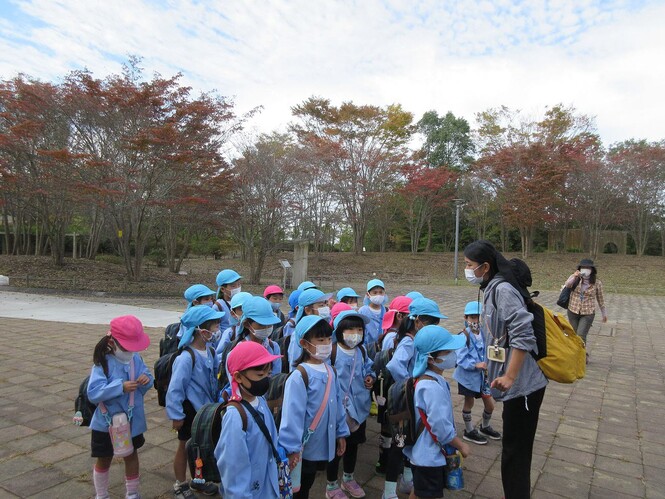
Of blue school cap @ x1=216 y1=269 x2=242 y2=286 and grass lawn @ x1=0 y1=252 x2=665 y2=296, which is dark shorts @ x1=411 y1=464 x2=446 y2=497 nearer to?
blue school cap @ x1=216 y1=269 x2=242 y2=286

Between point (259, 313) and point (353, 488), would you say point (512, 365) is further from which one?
point (259, 313)

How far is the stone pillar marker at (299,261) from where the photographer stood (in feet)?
55.7

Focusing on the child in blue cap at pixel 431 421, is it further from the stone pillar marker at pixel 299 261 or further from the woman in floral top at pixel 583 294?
the stone pillar marker at pixel 299 261

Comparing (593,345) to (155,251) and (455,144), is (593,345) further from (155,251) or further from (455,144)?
(455,144)

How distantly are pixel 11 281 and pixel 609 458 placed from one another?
1840 centimetres

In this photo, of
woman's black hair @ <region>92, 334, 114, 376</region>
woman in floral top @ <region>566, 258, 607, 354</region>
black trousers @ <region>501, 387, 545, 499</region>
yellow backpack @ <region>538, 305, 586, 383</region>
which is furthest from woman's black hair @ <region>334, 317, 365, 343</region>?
woman in floral top @ <region>566, 258, 607, 354</region>

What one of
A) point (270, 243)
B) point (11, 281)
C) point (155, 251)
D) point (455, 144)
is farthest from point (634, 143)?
point (11, 281)

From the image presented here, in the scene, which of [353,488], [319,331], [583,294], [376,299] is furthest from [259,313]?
[583,294]

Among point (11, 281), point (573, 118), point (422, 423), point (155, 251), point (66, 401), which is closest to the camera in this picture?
point (422, 423)

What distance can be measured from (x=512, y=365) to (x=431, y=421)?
1.89 feet

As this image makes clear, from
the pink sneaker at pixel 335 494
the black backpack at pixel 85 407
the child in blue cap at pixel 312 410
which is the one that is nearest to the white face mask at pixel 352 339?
the child in blue cap at pixel 312 410

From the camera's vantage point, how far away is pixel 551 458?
150 inches

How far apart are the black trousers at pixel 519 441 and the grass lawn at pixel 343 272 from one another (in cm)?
1346

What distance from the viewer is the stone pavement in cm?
326
